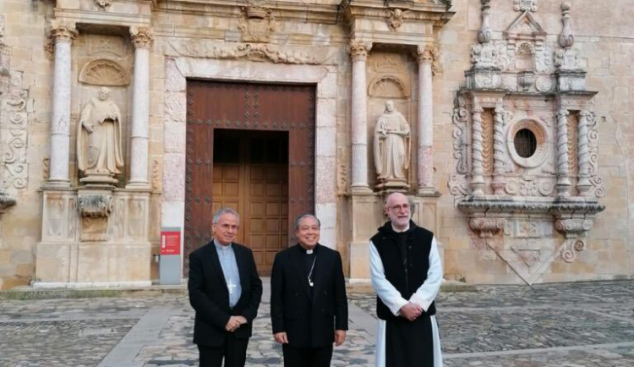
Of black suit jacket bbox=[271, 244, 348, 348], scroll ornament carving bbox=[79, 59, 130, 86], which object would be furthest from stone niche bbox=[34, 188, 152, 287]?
black suit jacket bbox=[271, 244, 348, 348]

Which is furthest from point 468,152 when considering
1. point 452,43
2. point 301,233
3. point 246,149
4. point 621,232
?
point 301,233

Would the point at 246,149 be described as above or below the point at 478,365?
above

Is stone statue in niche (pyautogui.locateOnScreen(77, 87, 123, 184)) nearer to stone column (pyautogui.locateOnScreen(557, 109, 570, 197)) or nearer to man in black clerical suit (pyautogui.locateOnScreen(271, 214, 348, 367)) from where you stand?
man in black clerical suit (pyautogui.locateOnScreen(271, 214, 348, 367))

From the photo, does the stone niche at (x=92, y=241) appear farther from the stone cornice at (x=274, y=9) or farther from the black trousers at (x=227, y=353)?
the black trousers at (x=227, y=353)

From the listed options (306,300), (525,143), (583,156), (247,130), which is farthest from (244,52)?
(306,300)

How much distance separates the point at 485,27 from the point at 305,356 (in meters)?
11.3

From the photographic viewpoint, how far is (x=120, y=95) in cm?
1259

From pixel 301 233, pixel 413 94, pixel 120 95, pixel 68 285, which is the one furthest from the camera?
pixel 413 94

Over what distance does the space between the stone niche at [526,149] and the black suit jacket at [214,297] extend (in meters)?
9.72

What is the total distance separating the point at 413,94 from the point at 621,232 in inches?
227

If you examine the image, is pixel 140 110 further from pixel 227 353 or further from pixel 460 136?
pixel 227 353

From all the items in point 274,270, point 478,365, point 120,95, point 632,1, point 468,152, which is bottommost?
point 478,365

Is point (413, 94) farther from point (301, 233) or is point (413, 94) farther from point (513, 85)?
point (301, 233)

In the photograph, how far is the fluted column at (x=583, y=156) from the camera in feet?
45.5
